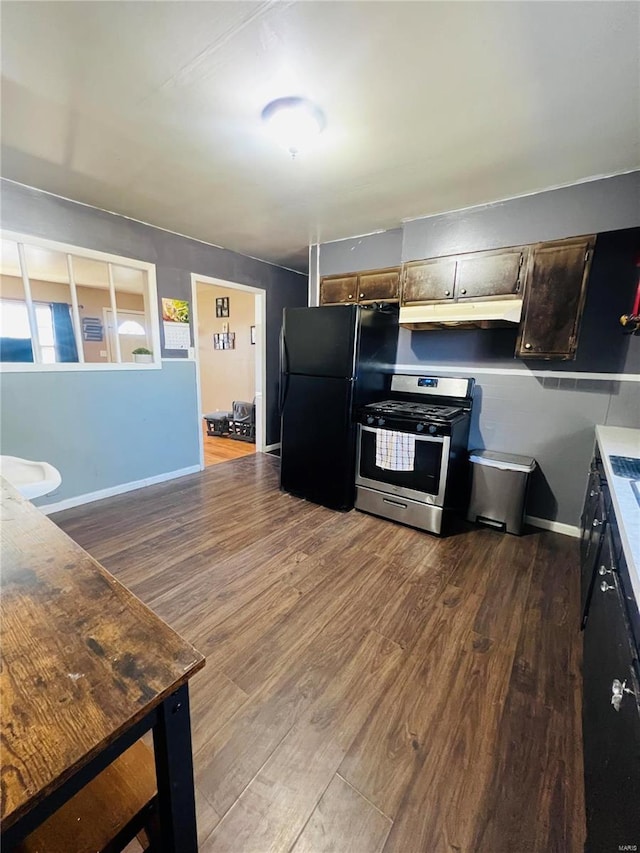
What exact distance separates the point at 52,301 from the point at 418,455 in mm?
4459

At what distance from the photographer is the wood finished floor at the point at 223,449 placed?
4438mm

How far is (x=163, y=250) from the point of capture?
3.31 metres

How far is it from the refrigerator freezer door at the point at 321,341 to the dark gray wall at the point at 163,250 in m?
1.26

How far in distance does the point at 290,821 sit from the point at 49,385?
10.2 ft

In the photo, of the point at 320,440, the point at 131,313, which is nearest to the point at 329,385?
the point at 320,440

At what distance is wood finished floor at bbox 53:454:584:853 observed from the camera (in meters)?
1.03

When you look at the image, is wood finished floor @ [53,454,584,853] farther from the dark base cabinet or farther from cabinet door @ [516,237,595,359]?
cabinet door @ [516,237,595,359]

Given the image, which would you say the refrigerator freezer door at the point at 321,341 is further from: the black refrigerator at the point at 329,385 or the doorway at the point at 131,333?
A: the doorway at the point at 131,333

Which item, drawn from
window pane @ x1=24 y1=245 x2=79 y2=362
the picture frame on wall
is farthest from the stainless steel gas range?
the picture frame on wall

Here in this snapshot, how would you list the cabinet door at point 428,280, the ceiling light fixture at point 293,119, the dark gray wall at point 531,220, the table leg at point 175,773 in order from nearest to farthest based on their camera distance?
the table leg at point 175,773 < the ceiling light fixture at point 293,119 < the dark gray wall at point 531,220 < the cabinet door at point 428,280

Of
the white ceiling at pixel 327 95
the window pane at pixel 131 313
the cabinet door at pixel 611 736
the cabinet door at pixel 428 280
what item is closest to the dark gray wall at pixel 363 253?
the cabinet door at pixel 428 280

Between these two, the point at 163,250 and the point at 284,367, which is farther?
the point at 163,250

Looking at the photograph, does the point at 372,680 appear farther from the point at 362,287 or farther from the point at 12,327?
the point at 12,327

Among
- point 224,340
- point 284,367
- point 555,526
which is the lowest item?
point 555,526
